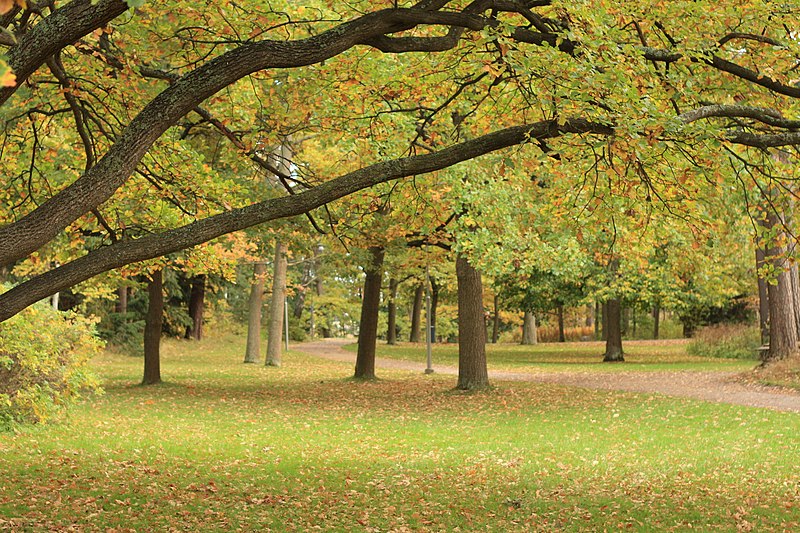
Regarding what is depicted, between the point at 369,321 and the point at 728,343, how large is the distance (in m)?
15.1

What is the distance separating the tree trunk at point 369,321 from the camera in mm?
21359

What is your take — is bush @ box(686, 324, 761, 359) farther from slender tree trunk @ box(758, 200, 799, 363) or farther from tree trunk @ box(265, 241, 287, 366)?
tree trunk @ box(265, 241, 287, 366)

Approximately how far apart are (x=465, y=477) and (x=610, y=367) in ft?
60.5

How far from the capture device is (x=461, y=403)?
55.9 feet

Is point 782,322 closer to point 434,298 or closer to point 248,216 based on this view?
point 248,216

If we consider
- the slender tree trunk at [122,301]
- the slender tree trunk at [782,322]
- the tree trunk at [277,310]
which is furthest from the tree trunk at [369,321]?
the slender tree trunk at [122,301]

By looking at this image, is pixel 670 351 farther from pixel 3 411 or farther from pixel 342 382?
pixel 3 411

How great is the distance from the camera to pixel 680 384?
801 inches

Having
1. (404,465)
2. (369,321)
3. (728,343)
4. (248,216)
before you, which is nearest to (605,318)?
(728,343)

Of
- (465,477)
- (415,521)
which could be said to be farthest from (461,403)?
(415,521)

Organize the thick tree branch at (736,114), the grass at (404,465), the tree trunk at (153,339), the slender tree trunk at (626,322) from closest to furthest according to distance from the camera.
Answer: the thick tree branch at (736,114) → the grass at (404,465) → the tree trunk at (153,339) → the slender tree trunk at (626,322)

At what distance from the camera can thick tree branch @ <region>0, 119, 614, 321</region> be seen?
537 centimetres

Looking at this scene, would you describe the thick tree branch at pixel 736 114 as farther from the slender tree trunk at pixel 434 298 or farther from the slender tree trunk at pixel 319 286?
the slender tree trunk at pixel 319 286

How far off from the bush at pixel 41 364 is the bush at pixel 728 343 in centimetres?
2220
